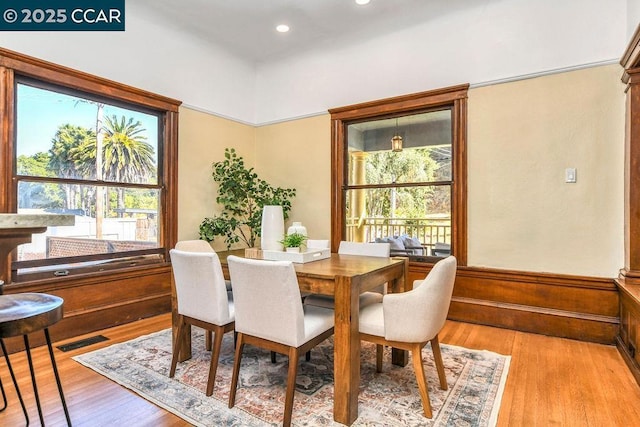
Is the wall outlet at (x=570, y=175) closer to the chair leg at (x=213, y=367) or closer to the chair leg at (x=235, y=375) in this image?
the chair leg at (x=235, y=375)

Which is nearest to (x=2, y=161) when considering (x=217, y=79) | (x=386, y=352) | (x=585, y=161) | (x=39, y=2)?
(x=39, y=2)

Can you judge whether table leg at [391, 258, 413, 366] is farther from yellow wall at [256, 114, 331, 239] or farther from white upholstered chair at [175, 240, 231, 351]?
yellow wall at [256, 114, 331, 239]

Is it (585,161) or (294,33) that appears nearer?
(585,161)

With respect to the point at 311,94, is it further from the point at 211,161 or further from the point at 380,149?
the point at 211,161

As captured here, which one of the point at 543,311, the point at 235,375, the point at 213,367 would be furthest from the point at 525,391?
the point at 213,367

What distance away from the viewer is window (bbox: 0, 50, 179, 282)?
2807 mm

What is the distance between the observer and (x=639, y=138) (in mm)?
2682

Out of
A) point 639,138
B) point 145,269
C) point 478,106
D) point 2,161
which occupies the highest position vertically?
point 478,106

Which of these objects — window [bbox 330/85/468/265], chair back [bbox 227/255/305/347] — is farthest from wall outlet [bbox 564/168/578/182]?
chair back [bbox 227/255/305/347]

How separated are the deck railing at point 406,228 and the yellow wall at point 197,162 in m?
1.77

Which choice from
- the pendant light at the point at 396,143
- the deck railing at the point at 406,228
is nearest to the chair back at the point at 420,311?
the deck railing at the point at 406,228

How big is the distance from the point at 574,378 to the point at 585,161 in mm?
1763

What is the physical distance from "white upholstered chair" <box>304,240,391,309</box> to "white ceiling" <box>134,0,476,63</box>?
2331 mm

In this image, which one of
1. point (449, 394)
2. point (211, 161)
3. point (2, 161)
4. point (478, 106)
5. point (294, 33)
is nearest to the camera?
point (449, 394)
